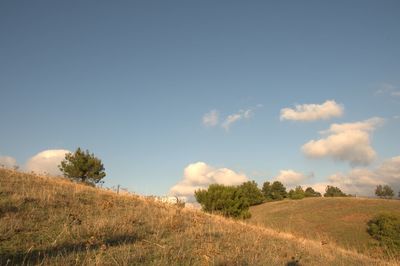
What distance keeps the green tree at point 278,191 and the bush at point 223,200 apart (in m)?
59.4

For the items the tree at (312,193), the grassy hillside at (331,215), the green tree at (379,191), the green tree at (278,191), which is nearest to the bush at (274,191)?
the green tree at (278,191)

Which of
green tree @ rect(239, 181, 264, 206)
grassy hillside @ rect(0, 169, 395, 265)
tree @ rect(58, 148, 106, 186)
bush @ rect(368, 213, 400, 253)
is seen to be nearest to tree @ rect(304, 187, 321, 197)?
green tree @ rect(239, 181, 264, 206)

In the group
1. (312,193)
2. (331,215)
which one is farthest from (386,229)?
(312,193)

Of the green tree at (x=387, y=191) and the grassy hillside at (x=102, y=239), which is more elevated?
the green tree at (x=387, y=191)

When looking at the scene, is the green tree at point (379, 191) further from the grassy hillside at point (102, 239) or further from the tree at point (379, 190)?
the grassy hillside at point (102, 239)

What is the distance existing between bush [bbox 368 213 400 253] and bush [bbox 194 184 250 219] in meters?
14.8

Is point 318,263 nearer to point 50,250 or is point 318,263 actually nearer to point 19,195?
point 50,250

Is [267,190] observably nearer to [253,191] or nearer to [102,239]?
[253,191]

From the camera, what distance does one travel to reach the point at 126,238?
28.3ft

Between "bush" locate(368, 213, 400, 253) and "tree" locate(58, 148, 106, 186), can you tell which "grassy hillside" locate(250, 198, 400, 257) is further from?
"tree" locate(58, 148, 106, 186)

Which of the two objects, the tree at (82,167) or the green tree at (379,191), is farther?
the green tree at (379,191)

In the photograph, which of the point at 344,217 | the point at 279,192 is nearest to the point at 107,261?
the point at 344,217

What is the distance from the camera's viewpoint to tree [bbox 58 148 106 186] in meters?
43.4

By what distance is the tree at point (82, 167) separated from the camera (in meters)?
43.4
